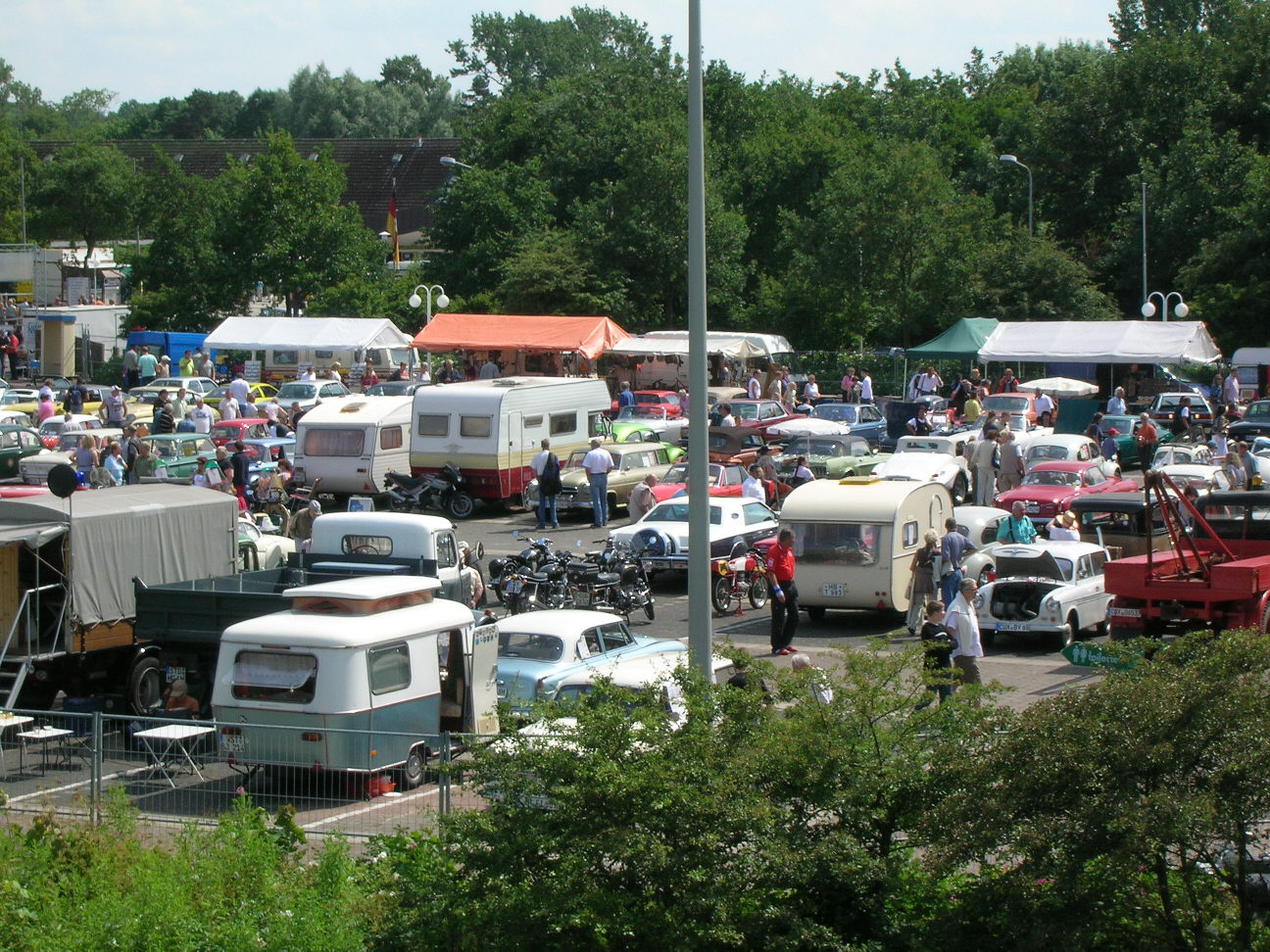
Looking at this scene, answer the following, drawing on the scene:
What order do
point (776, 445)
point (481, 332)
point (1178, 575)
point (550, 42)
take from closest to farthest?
point (1178, 575) → point (776, 445) → point (481, 332) → point (550, 42)

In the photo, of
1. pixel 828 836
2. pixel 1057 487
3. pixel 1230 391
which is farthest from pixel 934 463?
pixel 828 836

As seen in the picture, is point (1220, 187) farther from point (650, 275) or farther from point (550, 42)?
point (550, 42)

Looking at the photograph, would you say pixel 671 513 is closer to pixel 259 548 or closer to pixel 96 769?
pixel 259 548

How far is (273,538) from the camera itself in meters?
23.2

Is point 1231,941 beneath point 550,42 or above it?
beneath

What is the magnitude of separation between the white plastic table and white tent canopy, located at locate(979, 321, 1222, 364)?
33.9 metres

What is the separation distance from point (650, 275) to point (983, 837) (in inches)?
1975

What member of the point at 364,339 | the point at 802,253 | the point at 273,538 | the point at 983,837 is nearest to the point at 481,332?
the point at 364,339

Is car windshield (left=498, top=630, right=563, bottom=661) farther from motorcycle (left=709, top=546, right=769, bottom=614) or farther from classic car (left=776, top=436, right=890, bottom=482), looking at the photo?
classic car (left=776, top=436, right=890, bottom=482)

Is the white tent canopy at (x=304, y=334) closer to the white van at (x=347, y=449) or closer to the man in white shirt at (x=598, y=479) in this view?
the white van at (x=347, y=449)

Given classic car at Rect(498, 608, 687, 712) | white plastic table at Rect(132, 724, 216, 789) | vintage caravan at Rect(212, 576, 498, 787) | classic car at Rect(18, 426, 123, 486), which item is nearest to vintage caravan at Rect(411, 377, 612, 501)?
classic car at Rect(18, 426, 123, 486)

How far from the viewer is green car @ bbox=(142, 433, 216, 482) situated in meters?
31.4

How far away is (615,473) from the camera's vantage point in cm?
3102

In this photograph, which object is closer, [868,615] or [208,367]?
[868,615]
